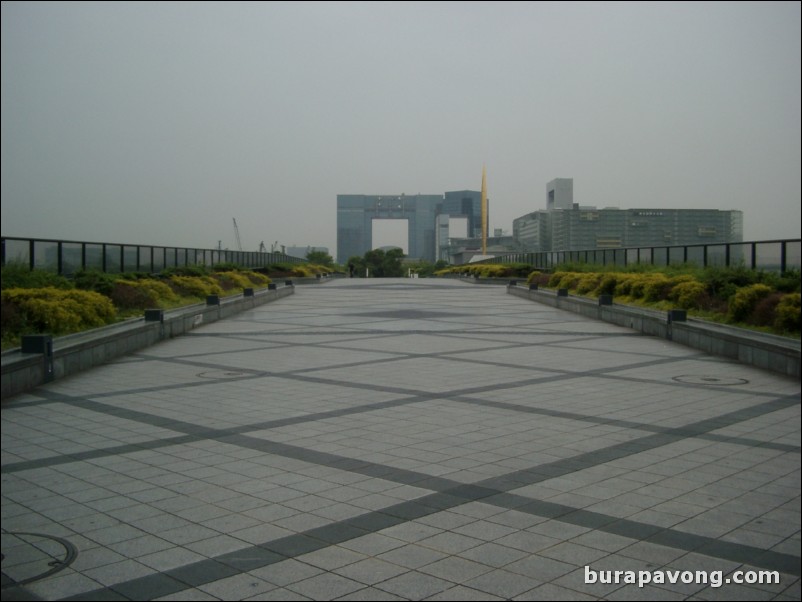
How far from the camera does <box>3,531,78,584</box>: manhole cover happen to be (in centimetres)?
355

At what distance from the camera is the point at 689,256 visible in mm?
19391

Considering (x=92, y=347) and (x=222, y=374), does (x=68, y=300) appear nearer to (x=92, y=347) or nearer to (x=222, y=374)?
(x=92, y=347)

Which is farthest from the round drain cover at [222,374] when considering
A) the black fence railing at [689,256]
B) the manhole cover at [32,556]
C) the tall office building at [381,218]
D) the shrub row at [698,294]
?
the tall office building at [381,218]

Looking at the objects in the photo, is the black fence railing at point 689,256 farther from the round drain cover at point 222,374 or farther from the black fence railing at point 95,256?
the black fence railing at point 95,256

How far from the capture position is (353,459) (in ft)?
18.5

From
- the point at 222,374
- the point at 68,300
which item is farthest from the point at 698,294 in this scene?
the point at 68,300

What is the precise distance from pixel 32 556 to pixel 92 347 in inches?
283

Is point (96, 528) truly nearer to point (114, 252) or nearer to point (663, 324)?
point (663, 324)

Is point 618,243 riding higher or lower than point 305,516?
higher

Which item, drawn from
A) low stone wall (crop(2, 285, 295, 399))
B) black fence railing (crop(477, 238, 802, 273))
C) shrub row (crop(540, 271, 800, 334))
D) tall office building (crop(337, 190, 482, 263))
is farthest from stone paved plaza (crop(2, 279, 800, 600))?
tall office building (crop(337, 190, 482, 263))

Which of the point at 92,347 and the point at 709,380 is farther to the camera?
the point at 92,347

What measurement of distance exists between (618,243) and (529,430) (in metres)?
21.9

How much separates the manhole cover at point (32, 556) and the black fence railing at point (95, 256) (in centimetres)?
853

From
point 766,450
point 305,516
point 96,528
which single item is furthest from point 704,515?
point 96,528
